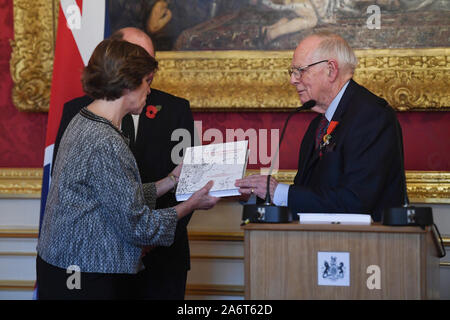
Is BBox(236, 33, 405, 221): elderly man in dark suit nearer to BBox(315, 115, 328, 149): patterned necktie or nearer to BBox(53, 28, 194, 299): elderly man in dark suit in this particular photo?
BBox(315, 115, 328, 149): patterned necktie

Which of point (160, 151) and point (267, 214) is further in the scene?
point (160, 151)

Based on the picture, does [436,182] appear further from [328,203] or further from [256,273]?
[256,273]

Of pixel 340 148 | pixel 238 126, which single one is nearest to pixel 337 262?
pixel 340 148

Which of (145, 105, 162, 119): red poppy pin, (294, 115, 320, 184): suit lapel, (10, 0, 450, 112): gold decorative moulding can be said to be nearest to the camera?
(294, 115, 320, 184): suit lapel

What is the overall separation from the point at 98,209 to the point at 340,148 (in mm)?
1182

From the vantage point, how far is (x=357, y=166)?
2742 millimetres

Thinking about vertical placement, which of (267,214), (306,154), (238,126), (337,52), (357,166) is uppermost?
(337,52)

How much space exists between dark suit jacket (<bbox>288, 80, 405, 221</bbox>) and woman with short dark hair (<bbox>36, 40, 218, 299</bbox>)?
0.72 meters

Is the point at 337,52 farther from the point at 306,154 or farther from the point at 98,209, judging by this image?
the point at 98,209

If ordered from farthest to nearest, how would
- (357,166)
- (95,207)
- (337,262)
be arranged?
A: (357,166)
(95,207)
(337,262)

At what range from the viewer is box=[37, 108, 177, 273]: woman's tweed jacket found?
2.29 meters

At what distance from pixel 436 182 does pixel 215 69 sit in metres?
1.67

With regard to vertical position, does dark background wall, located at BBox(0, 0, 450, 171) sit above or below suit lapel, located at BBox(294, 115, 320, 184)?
above

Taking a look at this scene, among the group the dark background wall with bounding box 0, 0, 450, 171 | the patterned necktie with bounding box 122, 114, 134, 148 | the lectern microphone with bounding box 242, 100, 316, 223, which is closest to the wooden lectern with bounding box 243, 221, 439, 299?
the lectern microphone with bounding box 242, 100, 316, 223
